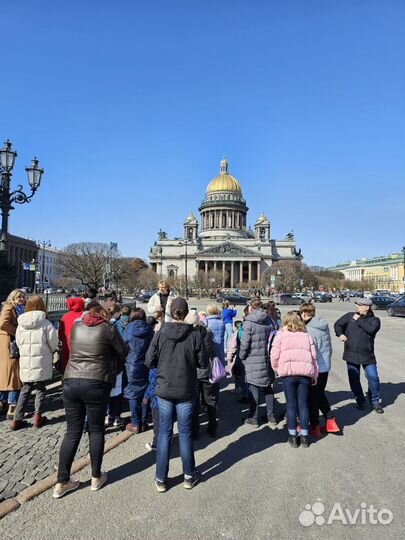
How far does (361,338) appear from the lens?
6766 mm

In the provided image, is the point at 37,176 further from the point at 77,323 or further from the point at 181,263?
the point at 181,263

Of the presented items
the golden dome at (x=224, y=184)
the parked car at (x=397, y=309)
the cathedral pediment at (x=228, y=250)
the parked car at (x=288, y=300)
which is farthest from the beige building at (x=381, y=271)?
the parked car at (x=397, y=309)

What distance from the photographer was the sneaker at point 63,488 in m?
3.80

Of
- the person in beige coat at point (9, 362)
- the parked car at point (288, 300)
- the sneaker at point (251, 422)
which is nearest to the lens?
the sneaker at point (251, 422)

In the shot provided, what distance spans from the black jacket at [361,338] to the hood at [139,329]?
3742 millimetres

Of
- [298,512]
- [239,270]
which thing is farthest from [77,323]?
[239,270]

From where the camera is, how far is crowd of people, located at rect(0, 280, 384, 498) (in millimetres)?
3943

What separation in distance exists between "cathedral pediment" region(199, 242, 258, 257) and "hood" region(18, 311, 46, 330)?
96796 mm

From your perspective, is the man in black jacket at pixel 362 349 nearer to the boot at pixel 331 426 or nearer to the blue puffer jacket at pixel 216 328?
the boot at pixel 331 426

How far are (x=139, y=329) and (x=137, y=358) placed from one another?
44 centimetres

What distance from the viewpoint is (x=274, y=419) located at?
6062 mm

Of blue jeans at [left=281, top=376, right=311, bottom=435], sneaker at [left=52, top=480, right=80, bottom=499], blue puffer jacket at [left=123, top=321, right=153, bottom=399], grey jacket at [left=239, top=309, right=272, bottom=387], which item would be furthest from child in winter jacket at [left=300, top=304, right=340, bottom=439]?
sneaker at [left=52, top=480, right=80, bottom=499]

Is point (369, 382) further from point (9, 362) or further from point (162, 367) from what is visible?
point (9, 362)

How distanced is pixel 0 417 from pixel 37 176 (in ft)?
26.3
